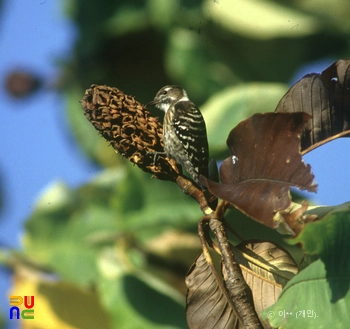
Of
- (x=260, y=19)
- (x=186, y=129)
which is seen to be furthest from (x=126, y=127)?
(x=260, y=19)

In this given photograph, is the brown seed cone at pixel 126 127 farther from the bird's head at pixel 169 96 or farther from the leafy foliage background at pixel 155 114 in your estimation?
the bird's head at pixel 169 96

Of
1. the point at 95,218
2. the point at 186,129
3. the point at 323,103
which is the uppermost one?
the point at 95,218

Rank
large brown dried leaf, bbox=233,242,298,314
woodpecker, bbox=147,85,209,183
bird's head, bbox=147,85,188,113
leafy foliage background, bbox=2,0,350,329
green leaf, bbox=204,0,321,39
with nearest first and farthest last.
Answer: large brown dried leaf, bbox=233,242,298,314
woodpecker, bbox=147,85,209,183
bird's head, bbox=147,85,188,113
leafy foliage background, bbox=2,0,350,329
green leaf, bbox=204,0,321,39

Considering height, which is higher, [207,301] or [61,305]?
[61,305]

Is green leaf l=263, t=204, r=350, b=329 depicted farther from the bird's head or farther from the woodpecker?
the bird's head

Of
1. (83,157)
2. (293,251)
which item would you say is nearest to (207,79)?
(83,157)

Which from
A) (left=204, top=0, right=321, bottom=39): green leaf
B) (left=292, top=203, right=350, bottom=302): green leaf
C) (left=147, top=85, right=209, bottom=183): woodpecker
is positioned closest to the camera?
(left=292, top=203, right=350, bottom=302): green leaf
